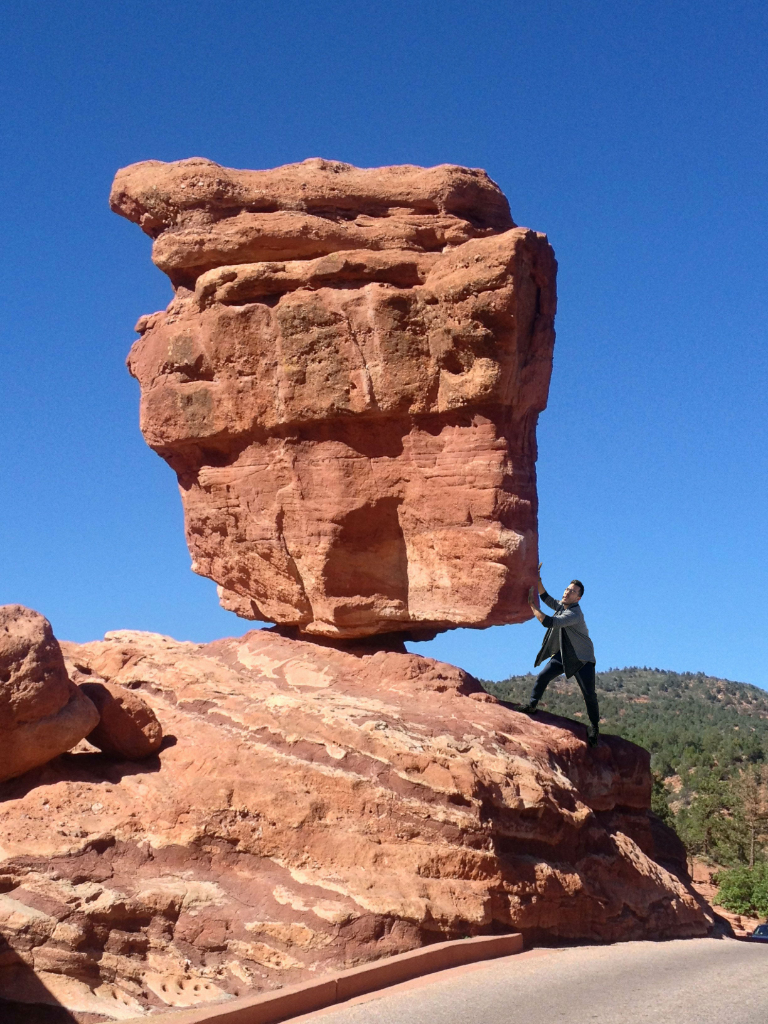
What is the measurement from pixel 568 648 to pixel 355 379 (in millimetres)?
4687

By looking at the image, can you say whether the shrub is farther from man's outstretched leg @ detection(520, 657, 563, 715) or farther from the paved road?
the paved road

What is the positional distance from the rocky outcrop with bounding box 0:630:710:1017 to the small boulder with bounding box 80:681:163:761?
24 centimetres

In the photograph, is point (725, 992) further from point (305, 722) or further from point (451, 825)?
point (305, 722)

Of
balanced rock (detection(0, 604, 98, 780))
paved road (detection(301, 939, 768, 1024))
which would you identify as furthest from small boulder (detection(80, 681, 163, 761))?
paved road (detection(301, 939, 768, 1024))

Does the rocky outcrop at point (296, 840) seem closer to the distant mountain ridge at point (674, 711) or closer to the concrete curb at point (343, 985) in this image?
the concrete curb at point (343, 985)

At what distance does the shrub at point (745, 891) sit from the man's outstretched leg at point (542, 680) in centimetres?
1604

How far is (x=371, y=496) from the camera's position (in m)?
14.0

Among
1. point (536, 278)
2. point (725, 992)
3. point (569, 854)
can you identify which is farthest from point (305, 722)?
point (536, 278)

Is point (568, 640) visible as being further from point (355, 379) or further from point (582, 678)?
point (355, 379)

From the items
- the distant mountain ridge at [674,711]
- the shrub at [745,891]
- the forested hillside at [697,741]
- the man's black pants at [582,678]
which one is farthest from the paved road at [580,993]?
the distant mountain ridge at [674,711]

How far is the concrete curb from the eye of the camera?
8109mm

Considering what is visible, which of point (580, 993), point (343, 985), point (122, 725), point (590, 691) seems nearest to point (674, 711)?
point (590, 691)

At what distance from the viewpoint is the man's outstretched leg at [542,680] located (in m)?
14.6

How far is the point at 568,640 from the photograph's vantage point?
14.5 metres
